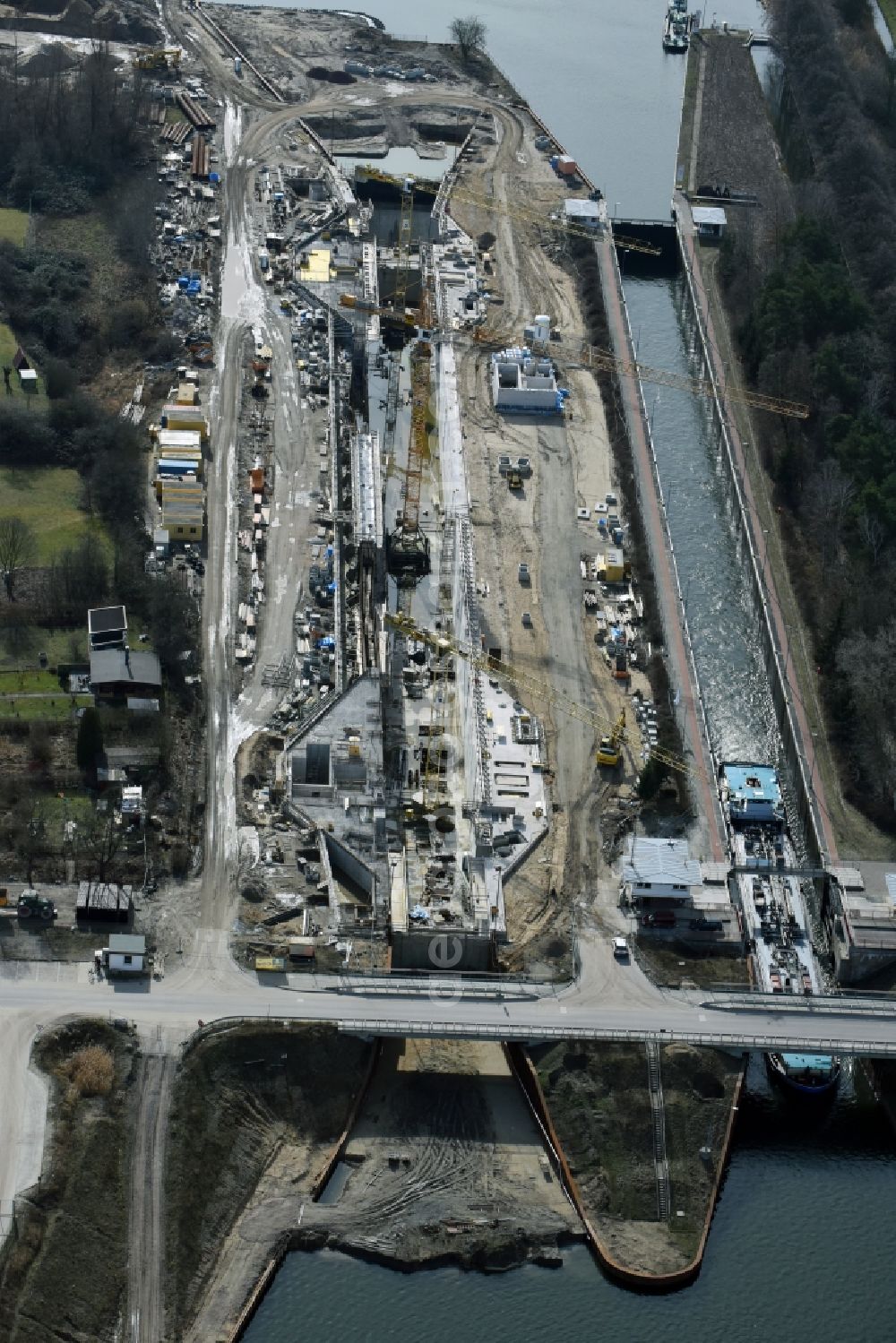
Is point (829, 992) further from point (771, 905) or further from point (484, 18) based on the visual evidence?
point (484, 18)

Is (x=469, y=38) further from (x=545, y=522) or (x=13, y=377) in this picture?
(x=545, y=522)

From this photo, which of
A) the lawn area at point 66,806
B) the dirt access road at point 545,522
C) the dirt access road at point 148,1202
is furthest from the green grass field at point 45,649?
the dirt access road at point 148,1202

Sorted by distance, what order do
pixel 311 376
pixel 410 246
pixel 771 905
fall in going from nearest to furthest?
pixel 771 905
pixel 311 376
pixel 410 246

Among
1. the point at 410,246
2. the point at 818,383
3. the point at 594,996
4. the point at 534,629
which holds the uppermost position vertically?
the point at 410,246

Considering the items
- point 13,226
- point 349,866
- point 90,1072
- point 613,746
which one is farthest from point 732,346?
point 90,1072

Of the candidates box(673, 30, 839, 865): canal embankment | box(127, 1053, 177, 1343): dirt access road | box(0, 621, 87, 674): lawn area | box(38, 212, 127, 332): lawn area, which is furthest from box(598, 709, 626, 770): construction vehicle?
box(38, 212, 127, 332): lawn area

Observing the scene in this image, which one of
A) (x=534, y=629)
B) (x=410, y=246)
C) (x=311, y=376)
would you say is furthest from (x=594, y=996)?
(x=410, y=246)

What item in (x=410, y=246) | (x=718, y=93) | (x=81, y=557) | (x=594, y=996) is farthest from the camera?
(x=718, y=93)
